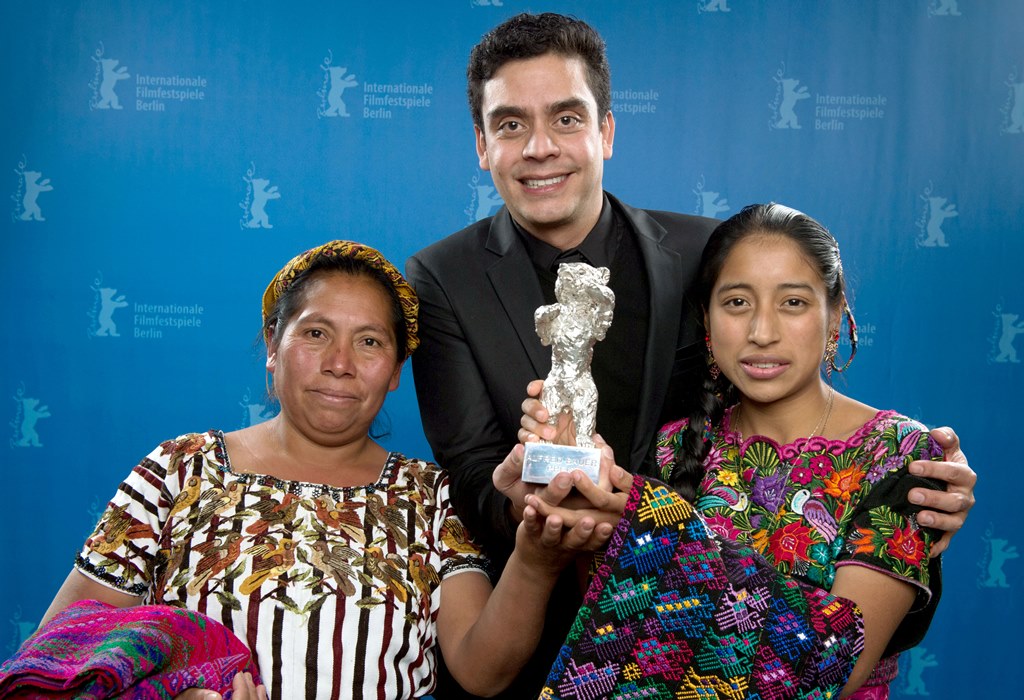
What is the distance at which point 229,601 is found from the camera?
182 centimetres

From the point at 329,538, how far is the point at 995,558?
112 inches

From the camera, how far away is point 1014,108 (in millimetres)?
3795

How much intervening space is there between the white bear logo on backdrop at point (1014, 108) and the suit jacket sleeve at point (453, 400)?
261cm

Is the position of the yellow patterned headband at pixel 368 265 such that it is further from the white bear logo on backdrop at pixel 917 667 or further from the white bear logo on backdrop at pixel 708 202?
the white bear logo on backdrop at pixel 917 667

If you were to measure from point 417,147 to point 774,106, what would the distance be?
138 cm

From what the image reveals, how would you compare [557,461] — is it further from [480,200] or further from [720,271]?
[480,200]

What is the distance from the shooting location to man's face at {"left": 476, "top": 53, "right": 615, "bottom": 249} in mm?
2193

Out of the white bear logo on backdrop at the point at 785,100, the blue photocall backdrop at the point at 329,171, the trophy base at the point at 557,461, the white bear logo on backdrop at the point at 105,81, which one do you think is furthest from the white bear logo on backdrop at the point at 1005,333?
the white bear logo on backdrop at the point at 105,81

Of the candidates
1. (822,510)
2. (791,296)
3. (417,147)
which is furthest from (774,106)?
(822,510)

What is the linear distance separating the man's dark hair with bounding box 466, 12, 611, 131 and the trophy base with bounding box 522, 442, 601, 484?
3.07 ft

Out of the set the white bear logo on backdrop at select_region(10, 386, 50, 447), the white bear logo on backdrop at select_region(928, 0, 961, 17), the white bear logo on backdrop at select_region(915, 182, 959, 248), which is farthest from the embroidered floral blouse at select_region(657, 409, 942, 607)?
the white bear logo on backdrop at select_region(10, 386, 50, 447)

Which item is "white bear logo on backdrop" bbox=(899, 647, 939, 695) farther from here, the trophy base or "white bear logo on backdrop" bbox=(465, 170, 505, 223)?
the trophy base

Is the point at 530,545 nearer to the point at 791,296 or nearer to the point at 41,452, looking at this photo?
the point at 791,296

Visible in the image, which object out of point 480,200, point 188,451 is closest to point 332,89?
point 480,200
